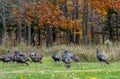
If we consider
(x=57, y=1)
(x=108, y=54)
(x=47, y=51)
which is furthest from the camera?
(x=57, y=1)

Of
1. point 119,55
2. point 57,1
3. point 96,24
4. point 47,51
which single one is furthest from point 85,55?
point 96,24

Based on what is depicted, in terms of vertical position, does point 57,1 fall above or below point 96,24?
above

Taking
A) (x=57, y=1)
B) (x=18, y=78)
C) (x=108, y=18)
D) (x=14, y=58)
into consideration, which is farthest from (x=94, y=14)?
(x=18, y=78)

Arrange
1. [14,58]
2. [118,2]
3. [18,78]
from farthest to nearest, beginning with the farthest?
[118,2] < [14,58] < [18,78]

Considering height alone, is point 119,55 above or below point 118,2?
below

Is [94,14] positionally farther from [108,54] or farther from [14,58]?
[14,58]

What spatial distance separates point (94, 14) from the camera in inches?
2071

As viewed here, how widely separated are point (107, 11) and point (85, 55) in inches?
988

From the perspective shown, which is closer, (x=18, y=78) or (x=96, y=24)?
(x=18, y=78)

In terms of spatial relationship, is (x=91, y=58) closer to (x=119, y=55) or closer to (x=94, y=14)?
(x=119, y=55)

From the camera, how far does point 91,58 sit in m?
26.4

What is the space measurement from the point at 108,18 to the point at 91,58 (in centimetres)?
2662

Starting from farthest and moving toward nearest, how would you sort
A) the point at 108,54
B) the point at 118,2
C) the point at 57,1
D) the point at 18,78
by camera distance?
1. the point at 57,1
2. the point at 118,2
3. the point at 108,54
4. the point at 18,78

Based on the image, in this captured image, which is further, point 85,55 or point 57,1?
point 57,1
